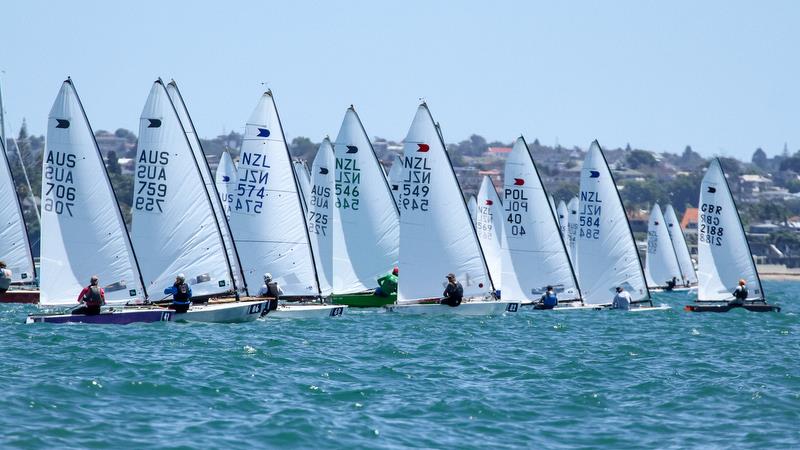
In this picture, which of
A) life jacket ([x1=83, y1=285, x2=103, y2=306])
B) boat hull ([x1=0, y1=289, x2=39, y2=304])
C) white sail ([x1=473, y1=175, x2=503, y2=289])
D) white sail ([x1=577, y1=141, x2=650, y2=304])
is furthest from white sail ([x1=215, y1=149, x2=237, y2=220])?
life jacket ([x1=83, y1=285, x2=103, y2=306])

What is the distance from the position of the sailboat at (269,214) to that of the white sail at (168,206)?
2.49 metres

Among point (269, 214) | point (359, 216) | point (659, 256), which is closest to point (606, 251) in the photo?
point (359, 216)

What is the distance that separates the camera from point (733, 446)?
1587 centimetres

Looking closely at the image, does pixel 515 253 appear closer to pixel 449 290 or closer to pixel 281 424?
pixel 449 290

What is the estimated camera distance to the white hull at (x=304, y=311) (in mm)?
30391

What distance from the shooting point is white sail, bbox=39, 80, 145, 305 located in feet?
90.7

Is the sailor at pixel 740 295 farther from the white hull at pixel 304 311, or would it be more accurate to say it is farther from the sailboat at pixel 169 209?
the sailboat at pixel 169 209

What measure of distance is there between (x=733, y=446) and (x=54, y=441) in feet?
25.1

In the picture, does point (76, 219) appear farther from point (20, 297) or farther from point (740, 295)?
point (740, 295)

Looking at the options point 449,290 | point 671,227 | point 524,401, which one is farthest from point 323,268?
point 671,227

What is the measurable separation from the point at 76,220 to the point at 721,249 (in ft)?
67.9

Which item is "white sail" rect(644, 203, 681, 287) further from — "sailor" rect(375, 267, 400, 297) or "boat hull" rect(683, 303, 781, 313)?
"sailor" rect(375, 267, 400, 297)

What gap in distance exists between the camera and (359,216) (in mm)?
36000

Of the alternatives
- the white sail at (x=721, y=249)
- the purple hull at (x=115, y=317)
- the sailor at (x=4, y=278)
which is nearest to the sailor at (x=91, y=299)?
the purple hull at (x=115, y=317)
